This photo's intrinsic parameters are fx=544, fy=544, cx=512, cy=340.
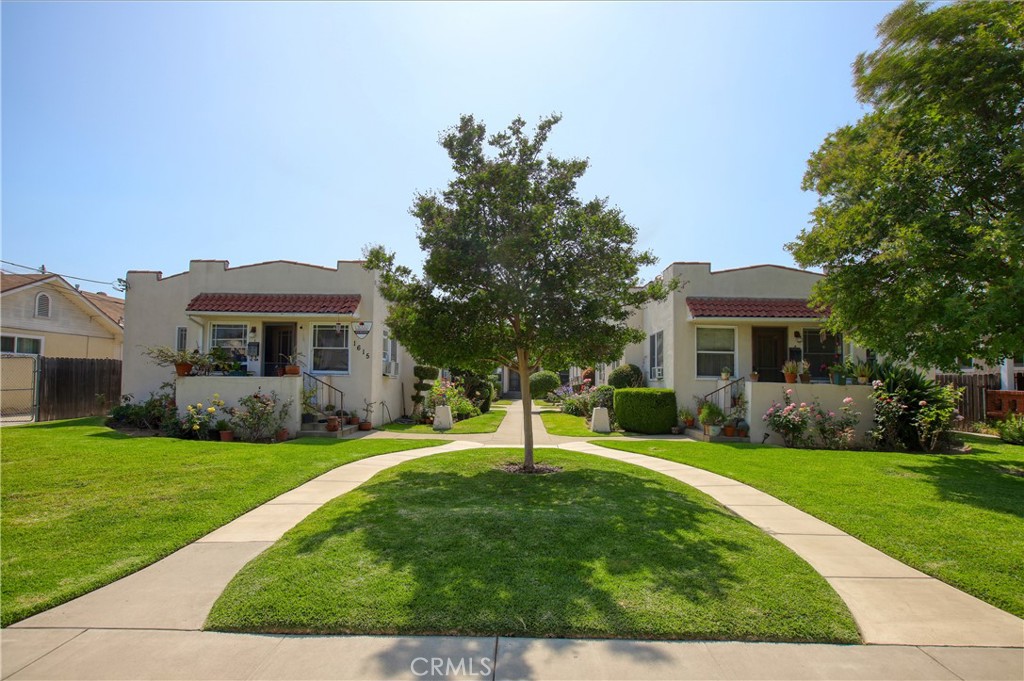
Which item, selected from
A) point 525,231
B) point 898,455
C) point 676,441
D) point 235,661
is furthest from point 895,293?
point 235,661

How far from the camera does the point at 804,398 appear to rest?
13492 mm

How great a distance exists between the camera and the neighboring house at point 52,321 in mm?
19094

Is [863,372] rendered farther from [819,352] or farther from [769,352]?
[769,352]

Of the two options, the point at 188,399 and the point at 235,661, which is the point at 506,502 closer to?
the point at 235,661

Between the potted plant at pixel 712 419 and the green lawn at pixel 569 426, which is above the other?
the potted plant at pixel 712 419

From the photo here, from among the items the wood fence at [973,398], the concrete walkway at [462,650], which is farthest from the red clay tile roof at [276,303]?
the wood fence at [973,398]

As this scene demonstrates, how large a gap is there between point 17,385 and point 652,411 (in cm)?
2116

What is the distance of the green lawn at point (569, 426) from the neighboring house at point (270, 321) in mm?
5557

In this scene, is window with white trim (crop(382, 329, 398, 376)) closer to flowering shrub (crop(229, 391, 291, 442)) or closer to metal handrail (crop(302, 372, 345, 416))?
metal handrail (crop(302, 372, 345, 416))

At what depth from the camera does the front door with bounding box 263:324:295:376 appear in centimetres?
1634

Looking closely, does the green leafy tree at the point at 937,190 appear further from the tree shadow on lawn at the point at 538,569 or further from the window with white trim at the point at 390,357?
the window with white trim at the point at 390,357

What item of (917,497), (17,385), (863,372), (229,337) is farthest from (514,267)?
(17,385)

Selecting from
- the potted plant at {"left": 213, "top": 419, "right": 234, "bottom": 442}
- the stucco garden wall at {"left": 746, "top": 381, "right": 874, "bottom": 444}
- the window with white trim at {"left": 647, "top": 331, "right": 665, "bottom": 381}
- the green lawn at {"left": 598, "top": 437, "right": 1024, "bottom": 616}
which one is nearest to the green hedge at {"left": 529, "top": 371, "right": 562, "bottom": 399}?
the window with white trim at {"left": 647, "top": 331, "right": 665, "bottom": 381}

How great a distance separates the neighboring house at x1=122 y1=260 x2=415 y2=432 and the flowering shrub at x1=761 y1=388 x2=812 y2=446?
35.2 feet
